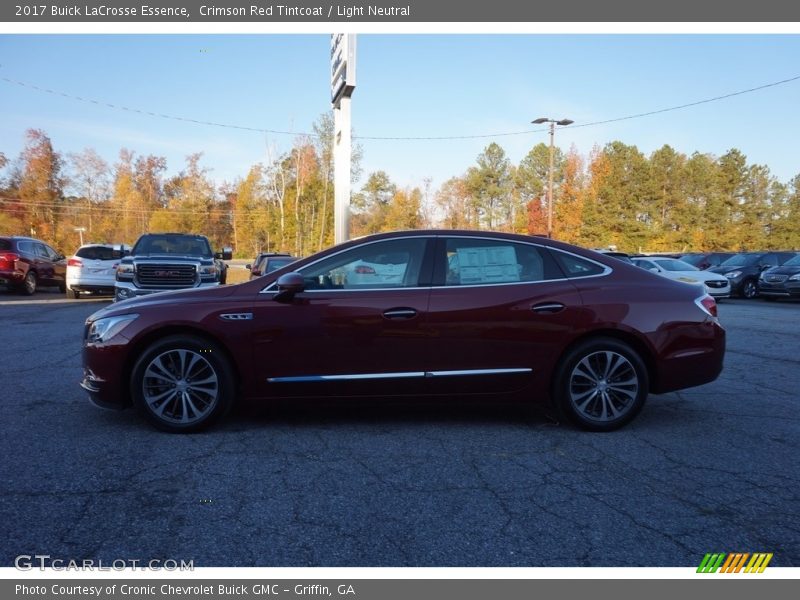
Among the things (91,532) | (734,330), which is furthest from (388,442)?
(734,330)

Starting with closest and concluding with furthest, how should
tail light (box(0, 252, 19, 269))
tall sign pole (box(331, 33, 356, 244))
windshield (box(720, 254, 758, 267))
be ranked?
tall sign pole (box(331, 33, 356, 244))
tail light (box(0, 252, 19, 269))
windshield (box(720, 254, 758, 267))

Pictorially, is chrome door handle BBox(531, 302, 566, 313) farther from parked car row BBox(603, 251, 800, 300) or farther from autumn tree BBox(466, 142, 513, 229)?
autumn tree BBox(466, 142, 513, 229)

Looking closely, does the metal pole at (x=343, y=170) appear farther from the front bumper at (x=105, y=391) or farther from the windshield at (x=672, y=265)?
the front bumper at (x=105, y=391)

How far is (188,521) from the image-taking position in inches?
120

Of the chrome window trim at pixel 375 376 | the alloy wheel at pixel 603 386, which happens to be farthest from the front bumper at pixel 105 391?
the alloy wheel at pixel 603 386

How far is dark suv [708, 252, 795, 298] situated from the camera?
21781 mm

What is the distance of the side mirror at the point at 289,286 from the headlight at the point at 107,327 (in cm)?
111

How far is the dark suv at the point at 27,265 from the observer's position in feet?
58.3

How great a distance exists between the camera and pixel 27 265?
18.4 m

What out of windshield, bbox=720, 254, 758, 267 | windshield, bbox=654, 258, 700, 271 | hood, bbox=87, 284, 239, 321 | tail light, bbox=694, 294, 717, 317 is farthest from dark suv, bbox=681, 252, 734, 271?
hood, bbox=87, 284, 239, 321

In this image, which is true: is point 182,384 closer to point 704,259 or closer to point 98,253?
point 98,253

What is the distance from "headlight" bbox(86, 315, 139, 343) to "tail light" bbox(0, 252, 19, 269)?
16.2 m

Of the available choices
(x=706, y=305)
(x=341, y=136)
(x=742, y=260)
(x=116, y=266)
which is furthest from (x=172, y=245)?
(x=742, y=260)

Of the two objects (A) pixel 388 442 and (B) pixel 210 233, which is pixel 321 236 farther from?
(A) pixel 388 442
